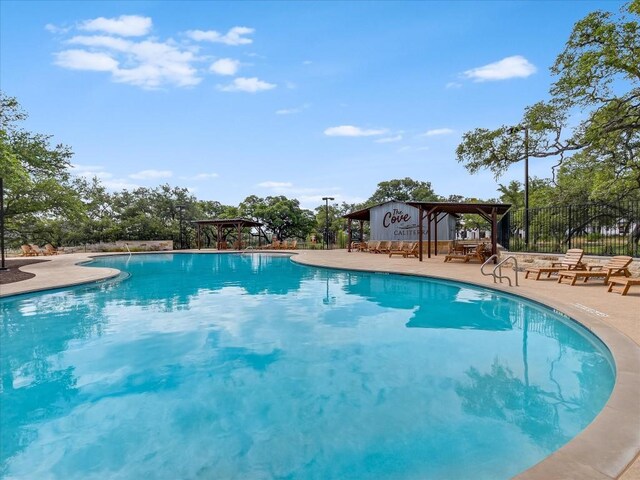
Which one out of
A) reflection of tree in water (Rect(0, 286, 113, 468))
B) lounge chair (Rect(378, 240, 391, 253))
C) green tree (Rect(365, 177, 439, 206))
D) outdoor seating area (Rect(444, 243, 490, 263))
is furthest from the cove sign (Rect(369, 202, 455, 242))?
green tree (Rect(365, 177, 439, 206))

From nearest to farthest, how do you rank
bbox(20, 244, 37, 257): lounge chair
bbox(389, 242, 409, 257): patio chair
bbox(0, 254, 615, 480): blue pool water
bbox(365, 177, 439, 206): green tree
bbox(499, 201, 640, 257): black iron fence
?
bbox(0, 254, 615, 480): blue pool water → bbox(499, 201, 640, 257): black iron fence → bbox(389, 242, 409, 257): patio chair → bbox(20, 244, 37, 257): lounge chair → bbox(365, 177, 439, 206): green tree

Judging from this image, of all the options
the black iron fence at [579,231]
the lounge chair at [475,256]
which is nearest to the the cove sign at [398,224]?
the lounge chair at [475,256]

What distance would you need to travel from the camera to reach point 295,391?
4148 millimetres

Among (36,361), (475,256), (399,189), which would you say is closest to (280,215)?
(475,256)

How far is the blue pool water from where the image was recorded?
9.57ft

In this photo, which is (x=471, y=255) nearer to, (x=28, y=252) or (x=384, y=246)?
(x=384, y=246)

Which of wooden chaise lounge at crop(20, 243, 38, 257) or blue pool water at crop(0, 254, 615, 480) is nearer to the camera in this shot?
blue pool water at crop(0, 254, 615, 480)

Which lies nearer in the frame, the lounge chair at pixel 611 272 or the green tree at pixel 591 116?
the lounge chair at pixel 611 272

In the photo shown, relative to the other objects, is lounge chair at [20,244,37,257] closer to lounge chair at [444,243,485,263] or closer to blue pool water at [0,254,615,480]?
blue pool water at [0,254,615,480]

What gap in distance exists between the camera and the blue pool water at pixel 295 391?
9.57 ft

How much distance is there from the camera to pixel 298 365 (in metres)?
4.93

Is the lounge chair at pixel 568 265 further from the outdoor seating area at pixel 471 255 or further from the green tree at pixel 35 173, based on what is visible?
the green tree at pixel 35 173

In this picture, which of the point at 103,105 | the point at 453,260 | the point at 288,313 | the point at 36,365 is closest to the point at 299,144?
the point at 103,105

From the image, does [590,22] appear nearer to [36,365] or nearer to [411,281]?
[411,281]
